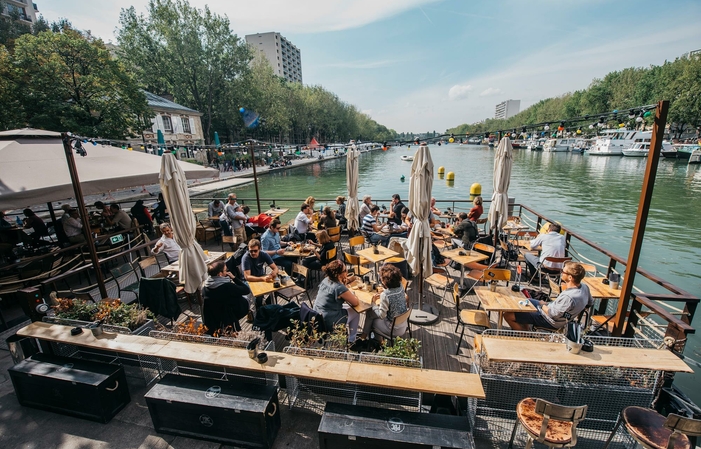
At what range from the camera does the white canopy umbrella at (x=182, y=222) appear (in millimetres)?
4402

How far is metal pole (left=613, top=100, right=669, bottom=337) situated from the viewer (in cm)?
318

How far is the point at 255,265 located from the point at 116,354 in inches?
88.1

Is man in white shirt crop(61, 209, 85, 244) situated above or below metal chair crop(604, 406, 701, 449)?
above

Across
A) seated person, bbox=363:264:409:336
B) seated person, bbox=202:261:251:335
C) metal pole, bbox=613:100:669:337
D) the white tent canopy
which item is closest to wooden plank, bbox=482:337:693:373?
metal pole, bbox=613:100:669:337

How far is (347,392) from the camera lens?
3215 mm

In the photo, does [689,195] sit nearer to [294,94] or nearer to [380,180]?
[380,180]

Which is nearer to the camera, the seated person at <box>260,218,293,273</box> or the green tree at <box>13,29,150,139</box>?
the seated person at <box>260,218,293,273</box>

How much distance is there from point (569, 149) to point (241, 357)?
8070cm

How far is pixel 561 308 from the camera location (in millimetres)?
3926

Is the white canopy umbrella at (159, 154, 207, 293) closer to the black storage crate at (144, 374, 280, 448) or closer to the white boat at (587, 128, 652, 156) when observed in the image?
the black storage crate at (144, 374, 280, 448)

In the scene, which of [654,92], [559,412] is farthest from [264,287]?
[654,92]

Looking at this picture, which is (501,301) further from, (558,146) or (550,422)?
(558,146)

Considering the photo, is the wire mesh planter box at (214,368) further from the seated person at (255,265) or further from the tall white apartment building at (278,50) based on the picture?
the tall white apartment building at (278,50)

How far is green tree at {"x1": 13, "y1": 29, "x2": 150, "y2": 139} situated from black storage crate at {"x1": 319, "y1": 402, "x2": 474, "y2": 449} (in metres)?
23.3
